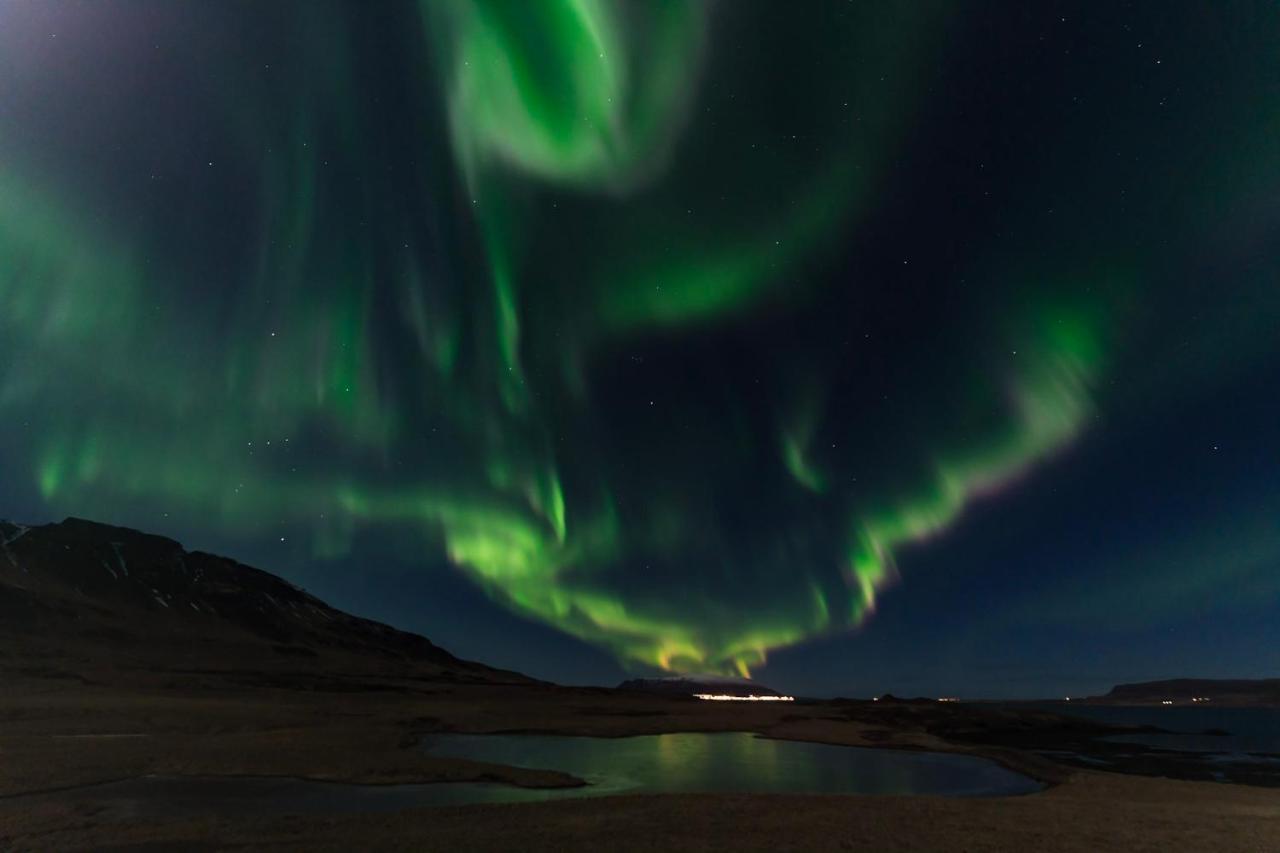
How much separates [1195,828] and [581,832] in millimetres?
24838

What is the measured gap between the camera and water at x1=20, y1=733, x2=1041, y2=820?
→ 29.2 metres

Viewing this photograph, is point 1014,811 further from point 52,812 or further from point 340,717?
point 340,717

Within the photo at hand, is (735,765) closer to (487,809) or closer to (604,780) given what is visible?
(604,780)

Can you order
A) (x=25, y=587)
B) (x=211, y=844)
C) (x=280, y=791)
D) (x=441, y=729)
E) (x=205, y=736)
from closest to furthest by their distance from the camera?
1. (x=211, y=844)
2. (x=280, y=791)
3. (x=205, y=736)
4. (x=441, y=729)
5. (x=25, y=587)

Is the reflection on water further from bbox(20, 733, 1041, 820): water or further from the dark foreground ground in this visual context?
the dark foreground ground

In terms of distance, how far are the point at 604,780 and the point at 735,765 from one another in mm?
13780

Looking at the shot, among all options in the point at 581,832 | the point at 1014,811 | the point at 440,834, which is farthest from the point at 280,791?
the point at 1014,811

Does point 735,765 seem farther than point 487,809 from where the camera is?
Yes

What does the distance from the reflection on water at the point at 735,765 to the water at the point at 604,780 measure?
0.08 meters

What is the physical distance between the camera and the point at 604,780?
3950 cm

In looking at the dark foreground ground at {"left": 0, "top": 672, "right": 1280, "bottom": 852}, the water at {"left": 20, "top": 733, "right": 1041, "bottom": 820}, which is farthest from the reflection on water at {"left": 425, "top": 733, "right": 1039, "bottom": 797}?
the dark foreground ground at {"left": 0, "top": 672, "right": 1280, "bottom": 852}

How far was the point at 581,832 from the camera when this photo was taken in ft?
77.9

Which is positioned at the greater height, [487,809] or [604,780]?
[487,809]

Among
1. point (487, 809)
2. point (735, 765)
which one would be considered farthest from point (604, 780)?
point (735, 765)
